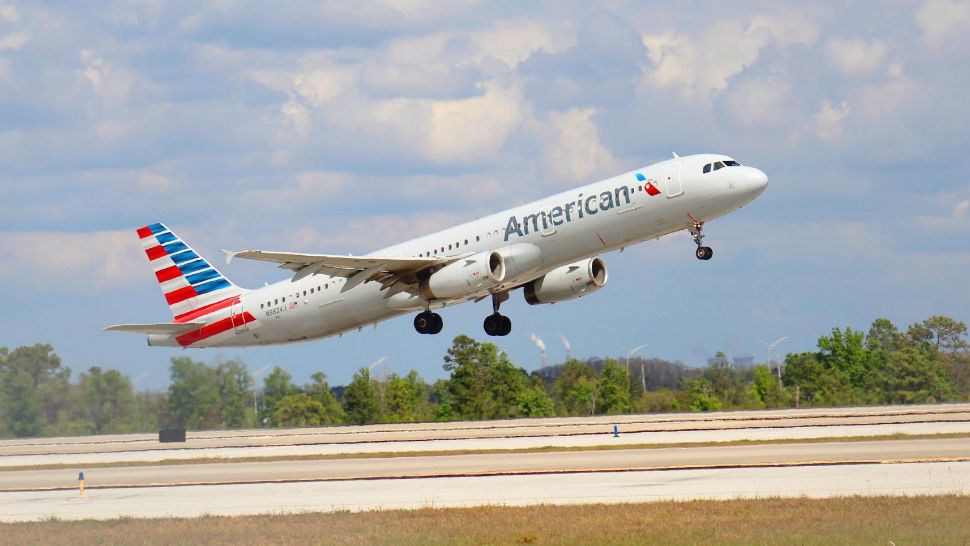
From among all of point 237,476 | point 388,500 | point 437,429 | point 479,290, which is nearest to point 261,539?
point 388,500

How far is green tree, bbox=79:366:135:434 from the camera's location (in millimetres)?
81750

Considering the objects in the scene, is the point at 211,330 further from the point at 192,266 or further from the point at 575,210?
the point at 575,210

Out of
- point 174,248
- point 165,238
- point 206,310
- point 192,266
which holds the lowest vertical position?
point 206,310

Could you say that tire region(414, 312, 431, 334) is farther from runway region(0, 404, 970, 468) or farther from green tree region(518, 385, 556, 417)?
green tree region(518, 385, 556, 417)

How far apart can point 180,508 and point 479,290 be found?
19056 millimetres

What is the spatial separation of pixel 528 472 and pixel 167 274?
31141mm

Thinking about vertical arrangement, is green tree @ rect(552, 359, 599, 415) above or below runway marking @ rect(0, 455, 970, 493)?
above

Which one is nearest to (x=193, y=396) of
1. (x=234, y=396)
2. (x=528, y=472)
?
(x=234, y=396)

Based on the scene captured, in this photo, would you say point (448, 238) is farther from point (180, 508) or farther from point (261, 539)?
point (261, 539)

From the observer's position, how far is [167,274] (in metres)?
64.4

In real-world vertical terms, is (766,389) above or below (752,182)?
below

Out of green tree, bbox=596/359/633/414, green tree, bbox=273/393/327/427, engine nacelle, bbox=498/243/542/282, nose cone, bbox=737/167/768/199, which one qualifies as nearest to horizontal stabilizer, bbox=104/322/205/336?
engine nacelle, bbox=498/243/542/282

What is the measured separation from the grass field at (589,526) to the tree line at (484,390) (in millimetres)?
48681

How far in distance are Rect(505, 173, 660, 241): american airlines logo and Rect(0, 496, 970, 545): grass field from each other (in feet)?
63.4
